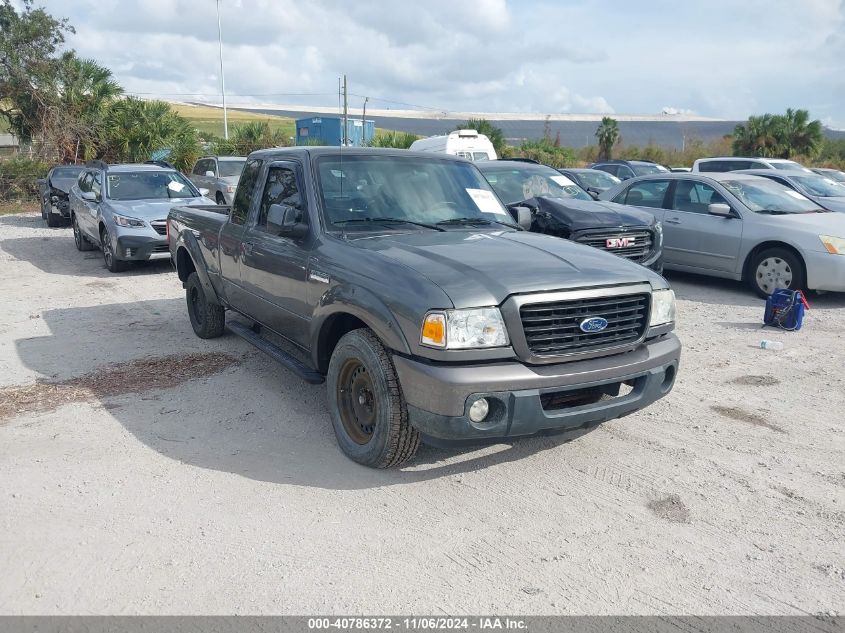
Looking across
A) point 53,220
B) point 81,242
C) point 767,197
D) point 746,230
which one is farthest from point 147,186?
point 767,197

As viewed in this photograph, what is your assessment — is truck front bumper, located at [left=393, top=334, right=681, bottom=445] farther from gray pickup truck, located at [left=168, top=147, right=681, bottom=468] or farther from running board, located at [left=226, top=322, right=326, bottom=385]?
running board, located at [left=226, top=322, right=326, bottom=385]

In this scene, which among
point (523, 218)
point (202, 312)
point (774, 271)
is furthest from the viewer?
point (774, 271)

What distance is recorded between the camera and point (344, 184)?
194 inches

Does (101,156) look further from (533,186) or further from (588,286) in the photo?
(588,286)

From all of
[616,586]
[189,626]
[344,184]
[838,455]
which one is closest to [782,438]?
[838,455]

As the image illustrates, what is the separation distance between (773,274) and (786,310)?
5.73 feet

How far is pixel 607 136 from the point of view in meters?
43.9

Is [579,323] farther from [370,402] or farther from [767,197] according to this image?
[767,197]

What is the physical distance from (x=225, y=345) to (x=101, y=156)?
73.9 feet

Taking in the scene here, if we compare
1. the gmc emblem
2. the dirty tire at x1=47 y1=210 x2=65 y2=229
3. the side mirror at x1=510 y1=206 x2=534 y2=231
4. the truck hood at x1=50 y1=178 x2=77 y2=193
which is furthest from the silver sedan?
the dirty tire at x1=47 y1=210 x2=65 y2=229

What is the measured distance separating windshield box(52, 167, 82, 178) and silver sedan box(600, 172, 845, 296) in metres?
15.0

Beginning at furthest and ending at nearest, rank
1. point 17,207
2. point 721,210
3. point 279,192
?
point 17,207, point 721,210, point 279,192

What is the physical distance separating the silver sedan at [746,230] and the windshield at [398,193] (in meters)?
5.35

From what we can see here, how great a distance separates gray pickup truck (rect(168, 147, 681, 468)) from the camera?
12.0 feet
